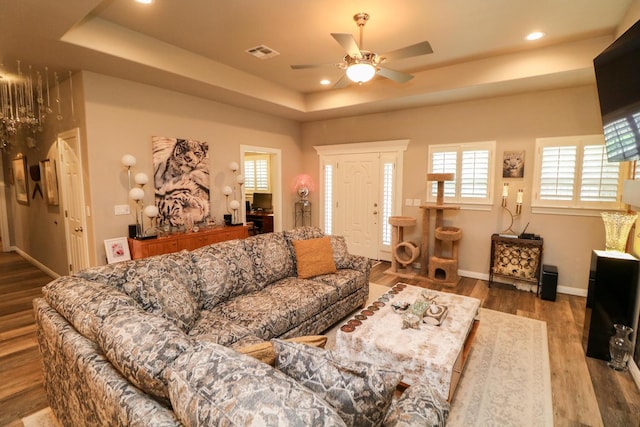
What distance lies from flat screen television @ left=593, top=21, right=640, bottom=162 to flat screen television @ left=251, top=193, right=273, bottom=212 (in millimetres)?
5571

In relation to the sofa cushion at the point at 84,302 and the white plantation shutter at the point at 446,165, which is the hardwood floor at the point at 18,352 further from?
the white plantation shutter at the point at 446,165

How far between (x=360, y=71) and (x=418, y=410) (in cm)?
266

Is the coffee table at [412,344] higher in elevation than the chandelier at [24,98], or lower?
lower

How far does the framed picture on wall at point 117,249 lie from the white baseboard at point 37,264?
1.90 m

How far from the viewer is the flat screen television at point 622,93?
196 centimetres

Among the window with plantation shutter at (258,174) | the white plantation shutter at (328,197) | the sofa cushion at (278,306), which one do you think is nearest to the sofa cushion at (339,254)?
the sofa cushion at (278,306)

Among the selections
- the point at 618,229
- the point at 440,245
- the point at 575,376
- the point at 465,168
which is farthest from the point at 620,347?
the point at 465,168

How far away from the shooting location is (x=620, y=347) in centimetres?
256

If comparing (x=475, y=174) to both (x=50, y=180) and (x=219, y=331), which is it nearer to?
(x=219, y=331)

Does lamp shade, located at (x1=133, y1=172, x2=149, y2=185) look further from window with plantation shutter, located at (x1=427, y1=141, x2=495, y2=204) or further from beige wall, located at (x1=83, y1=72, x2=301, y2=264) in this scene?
window with plantation shutter, located at (x1=427, y1=141, x2=495, y2=204)

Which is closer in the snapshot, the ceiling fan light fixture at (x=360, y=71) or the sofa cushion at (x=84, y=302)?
the sofa cushion at (x=84, y=302)

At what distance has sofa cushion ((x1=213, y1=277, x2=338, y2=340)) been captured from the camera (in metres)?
2.38

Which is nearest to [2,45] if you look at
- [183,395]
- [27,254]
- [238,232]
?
[238,232]

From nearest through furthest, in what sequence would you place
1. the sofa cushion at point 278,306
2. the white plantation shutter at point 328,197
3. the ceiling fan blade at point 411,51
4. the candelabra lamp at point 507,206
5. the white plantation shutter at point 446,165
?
the sofa cushion at point 278,306, the ceiling fan blade at point 411,51, the candelabra lamp at point 507,206, the white plantation shutter at point 446,165, the white plantation shutter at point 328,197
